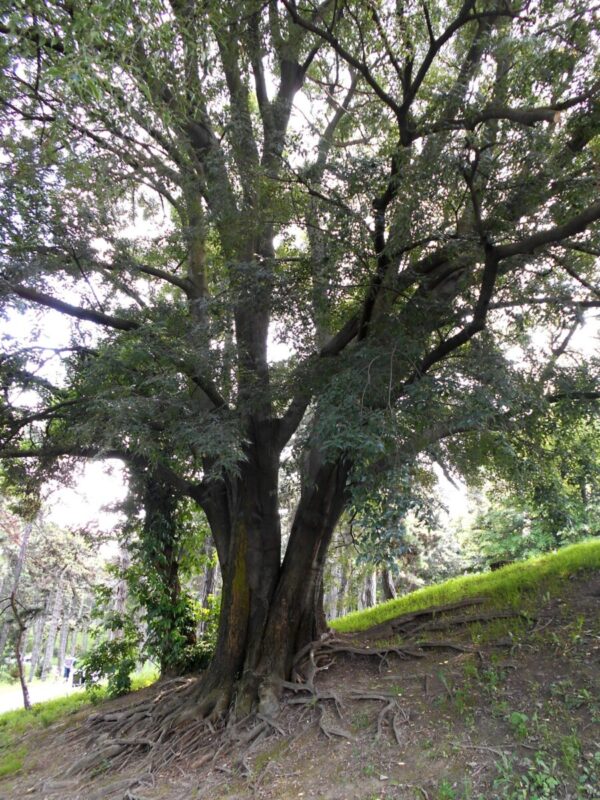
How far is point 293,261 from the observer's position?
5.88 metres

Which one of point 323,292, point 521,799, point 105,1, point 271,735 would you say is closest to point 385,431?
point 323,292

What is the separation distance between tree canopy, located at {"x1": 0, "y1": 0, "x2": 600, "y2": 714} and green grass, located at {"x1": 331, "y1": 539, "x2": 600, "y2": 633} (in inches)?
86.5

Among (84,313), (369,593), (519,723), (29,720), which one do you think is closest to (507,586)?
(519,723)

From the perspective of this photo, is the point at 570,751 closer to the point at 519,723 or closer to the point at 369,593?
the point at 519,723

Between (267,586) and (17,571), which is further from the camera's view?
(17,571)

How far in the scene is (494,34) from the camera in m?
5.02

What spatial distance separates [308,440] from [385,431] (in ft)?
3.59

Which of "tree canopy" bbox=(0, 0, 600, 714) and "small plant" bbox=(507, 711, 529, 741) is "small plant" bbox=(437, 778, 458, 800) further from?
"tree canopy" bbox=(0, 0, 600, 714)

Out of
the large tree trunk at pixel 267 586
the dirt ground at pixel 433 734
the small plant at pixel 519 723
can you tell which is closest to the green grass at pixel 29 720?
the dirt ground at pixel 433 734

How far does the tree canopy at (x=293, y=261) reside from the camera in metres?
4.30

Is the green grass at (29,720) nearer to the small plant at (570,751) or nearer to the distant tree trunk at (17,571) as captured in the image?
the distant tree trunk at (17,571)

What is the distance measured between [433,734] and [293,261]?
504 centimetres

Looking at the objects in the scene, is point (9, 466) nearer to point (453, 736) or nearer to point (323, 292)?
point (323, 292)

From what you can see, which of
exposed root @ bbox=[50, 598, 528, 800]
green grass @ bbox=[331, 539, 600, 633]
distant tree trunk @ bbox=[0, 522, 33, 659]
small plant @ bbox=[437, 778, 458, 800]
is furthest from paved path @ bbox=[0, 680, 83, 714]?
small plant @ bbox=[437, 778, 458, 800]
